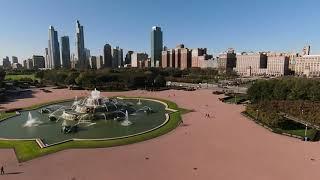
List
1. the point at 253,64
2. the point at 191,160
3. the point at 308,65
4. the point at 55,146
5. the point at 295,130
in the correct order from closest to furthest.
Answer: the point at 191,160, the point at 55,146, the point at 295,130, the point at 308,65, the point at 253,64

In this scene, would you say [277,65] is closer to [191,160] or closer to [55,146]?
[191,160]

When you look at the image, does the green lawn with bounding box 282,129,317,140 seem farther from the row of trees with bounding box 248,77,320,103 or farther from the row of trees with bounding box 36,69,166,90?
the row of trees with bounding box 36,69,166,90

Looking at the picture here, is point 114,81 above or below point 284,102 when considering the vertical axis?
above

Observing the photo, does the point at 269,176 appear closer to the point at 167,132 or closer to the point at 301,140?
the point at 301,140

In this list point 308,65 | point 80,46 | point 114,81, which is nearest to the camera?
point 114,81

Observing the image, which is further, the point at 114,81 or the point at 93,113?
the point at 114,81

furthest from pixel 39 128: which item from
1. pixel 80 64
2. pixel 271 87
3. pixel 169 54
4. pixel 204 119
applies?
pixel 80 64

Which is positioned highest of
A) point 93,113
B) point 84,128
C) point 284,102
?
point 284,102

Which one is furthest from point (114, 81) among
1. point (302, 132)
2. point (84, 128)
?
point (302, 132)
